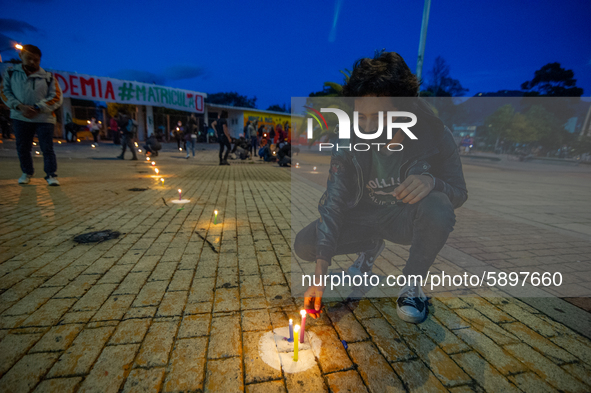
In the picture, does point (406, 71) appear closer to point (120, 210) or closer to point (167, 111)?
point (120, 210)

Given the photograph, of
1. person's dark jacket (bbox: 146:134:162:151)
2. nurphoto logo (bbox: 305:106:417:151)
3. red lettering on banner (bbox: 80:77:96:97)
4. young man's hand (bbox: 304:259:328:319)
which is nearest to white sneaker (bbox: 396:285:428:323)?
young man's hand (bbox: 304:259:328:319)

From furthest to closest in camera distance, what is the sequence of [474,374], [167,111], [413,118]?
1. [167,111]
2. [413,118]
3. [474,374]

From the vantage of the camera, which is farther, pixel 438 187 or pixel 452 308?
pixel 452 308

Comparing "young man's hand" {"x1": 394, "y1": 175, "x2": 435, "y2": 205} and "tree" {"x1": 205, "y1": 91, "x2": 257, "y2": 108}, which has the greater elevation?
"tree" {"x1": 205, "y1": 91, "x2": 257, "y2": 108}

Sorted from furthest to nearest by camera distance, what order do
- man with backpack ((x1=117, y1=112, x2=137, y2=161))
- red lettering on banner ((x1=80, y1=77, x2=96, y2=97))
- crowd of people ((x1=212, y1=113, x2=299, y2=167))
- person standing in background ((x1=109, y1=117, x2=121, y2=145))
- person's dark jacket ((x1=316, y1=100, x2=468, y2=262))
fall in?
red lettering on banner ((x1=80, y1=77, x2=96, y2=97)), person standing in background ((x1=109, y1=117, x2=121, y2=145)), crowd of people ((x1=212, y1=113, x2=299, y2=167)), man with backpack ((x1=117, y1=112, x2=137, y2=161)), person's dark jacket ((x1=316, y1=100, x2=468, y2=262))

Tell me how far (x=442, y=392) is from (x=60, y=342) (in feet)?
7.98

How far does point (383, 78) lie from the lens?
2.11m

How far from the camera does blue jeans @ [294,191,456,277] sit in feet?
7.23

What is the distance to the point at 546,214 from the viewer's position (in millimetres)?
5777

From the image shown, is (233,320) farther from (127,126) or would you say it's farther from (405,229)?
(127,126)

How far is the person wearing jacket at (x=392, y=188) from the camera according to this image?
7.04 ft

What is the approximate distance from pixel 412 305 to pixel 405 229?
63 cm

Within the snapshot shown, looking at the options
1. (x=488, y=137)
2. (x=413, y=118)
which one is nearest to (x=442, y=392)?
(x=413, y=118)

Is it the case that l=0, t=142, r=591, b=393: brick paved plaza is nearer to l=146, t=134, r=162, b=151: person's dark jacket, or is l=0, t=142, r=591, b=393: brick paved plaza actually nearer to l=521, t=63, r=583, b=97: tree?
l=146, t=134, r=162, b=151: person's dark jacket
